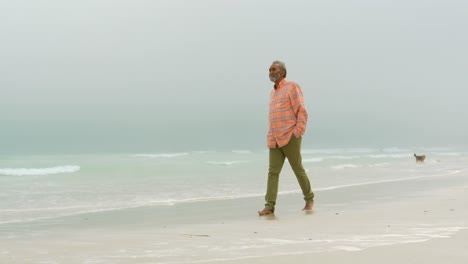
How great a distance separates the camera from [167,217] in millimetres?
5707

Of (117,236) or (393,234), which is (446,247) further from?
(117,236)

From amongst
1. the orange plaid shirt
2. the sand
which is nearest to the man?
the orange plaid shirt

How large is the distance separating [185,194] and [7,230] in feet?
14.0

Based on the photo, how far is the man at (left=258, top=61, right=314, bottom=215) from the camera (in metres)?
5.59

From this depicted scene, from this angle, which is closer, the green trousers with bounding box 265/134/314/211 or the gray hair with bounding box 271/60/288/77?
the green trousers with bounding box 265/134/314/211

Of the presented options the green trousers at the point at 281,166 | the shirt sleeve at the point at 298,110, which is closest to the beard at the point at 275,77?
the shirt sleeve at the point at 298,110

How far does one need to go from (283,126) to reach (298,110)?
0.24 m

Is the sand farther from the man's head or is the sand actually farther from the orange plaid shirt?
the man's head

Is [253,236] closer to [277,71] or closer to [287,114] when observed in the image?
[287,114]

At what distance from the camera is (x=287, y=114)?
221 inches

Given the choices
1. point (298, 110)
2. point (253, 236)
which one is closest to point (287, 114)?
point (298, 110)

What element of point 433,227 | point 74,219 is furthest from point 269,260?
point 74,219

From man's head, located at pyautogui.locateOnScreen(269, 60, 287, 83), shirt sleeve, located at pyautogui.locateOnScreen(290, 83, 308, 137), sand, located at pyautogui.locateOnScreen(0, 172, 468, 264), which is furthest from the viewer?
man's head, located at pyautogui.locateOnScreen(269, 60, 287, 83)

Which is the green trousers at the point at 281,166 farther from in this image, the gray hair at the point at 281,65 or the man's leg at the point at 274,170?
the gray hair at the point at 281,65
